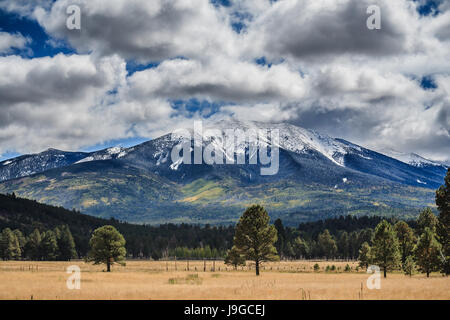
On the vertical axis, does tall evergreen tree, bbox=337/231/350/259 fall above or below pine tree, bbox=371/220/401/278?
below

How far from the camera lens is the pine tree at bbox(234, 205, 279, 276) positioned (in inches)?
3317

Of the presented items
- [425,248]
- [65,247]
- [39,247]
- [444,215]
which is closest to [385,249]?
[425,248]

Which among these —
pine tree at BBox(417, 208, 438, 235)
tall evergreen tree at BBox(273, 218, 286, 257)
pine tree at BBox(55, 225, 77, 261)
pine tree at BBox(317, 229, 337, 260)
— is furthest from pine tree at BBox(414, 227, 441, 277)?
pine tree at BBox(55, 225, 77, 261)

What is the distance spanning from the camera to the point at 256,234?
276 ft

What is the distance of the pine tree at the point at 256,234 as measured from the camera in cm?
8425

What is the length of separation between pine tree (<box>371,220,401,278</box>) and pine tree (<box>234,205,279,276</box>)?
1794 cm

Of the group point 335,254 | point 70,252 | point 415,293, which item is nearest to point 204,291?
point 415,293

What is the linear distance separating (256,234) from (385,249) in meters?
22.8

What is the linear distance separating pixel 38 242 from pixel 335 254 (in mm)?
117181

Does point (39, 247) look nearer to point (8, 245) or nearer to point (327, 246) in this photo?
point (8, 245)

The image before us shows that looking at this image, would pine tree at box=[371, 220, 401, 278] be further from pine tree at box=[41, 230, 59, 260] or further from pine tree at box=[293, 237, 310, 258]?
pine tree at box=[293, 237, 310, 258]
